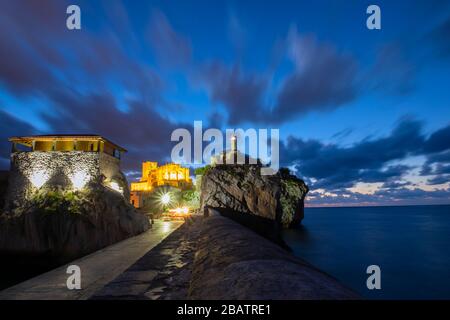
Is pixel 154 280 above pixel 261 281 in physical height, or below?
below

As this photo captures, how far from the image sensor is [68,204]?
24.3 metres

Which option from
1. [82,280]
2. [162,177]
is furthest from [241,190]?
[162,177]

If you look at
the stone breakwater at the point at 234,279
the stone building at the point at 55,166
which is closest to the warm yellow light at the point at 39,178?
the stone building at the point at 55,166

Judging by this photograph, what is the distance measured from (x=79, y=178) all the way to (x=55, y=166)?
3358mm

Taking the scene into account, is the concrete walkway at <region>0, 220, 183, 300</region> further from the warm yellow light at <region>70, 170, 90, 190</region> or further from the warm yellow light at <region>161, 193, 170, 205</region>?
the warm yellow light at <region>161, 193, 170, 205</region>

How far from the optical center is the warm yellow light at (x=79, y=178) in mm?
27953

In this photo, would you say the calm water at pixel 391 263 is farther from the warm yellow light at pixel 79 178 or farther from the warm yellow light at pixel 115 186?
Result: the warm yellow light at pixel 79 178

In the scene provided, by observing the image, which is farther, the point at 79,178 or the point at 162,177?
the point at 162,177

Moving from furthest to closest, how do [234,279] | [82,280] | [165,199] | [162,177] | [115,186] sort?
[162,177], [165,199], [115,186], [82,280], [234,279]

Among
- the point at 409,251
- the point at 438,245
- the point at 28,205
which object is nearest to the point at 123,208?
the point at 28,205

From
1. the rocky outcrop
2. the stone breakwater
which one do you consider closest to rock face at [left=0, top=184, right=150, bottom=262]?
the stone breakwater

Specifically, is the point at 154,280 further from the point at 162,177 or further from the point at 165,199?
the point at 162,177

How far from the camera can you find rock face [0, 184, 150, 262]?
22.3m

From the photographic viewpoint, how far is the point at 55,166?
93.7 ft
